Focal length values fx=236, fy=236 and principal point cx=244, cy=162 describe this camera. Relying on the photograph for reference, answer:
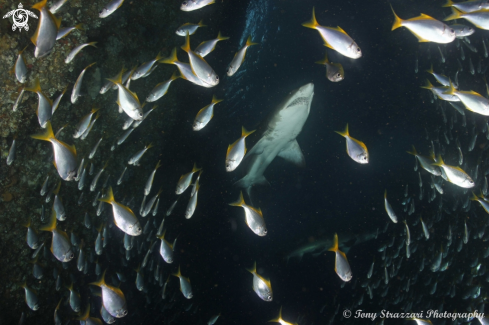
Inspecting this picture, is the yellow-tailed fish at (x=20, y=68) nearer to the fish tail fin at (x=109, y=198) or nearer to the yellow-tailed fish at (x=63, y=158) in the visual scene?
the yellow-tailed fish at (x=63, y=158)

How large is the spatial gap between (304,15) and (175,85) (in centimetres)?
970

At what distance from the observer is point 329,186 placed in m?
16.4

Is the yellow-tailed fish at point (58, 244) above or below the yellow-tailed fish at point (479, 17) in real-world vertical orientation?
below

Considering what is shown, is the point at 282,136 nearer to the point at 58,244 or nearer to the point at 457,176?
the point at 457,176

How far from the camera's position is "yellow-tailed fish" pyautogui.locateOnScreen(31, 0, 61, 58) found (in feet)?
7.88

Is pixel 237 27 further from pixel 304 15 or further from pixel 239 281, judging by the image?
pixel 239 281

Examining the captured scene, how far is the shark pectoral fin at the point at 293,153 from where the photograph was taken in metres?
9.13

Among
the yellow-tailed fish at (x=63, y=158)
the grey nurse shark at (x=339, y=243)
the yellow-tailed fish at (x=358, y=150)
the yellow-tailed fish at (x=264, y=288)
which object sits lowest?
the grey nurse shark at (x=339, y=243)

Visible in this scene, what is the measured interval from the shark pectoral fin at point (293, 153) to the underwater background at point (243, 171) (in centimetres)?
160

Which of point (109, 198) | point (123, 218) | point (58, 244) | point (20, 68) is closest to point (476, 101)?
point (123, 218)

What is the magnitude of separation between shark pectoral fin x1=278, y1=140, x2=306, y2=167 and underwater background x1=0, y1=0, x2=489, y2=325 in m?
1.60

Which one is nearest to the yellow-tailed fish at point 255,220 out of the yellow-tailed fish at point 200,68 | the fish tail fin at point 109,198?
the fish tail fin at point 109,198

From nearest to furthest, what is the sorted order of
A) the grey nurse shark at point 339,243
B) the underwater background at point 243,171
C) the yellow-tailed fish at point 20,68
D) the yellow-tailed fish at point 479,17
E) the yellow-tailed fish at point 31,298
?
the yellow-tailed fish at point 20,68 < the yellow-tailed fish at point 479,17 < the yellow-tailed fish at point 31,298 < the underwater background at point 243,171 < the grey nurse shark at point 339,243

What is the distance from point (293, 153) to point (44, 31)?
8.16m
